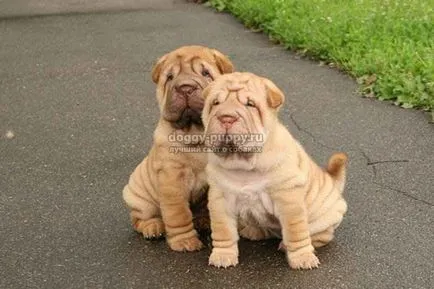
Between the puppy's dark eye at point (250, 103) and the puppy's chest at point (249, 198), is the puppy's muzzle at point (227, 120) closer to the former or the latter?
the puppy's dark eye at point (250, 103)

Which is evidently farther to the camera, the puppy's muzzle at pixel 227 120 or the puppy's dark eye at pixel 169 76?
the puppy's dark eye at pixel 169 76

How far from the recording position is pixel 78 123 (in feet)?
22.8

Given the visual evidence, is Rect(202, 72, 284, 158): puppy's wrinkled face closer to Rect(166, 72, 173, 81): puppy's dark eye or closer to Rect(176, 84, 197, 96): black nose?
Rect(176, 84, 197, 96): black nose

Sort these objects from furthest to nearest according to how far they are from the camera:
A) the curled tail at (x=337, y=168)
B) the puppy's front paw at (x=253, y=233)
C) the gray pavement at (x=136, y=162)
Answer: the puppy's front paw at (x=253, y=233), the curled tail at (x=337, y=168), the gray pavement at (x=136, y=162)

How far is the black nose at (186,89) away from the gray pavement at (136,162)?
897 millimetres

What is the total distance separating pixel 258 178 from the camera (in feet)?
12.7

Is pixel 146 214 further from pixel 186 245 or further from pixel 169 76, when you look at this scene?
pixel 169 76

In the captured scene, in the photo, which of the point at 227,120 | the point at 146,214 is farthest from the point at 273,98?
the point at 146,214

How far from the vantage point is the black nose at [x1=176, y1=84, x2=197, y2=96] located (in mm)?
4027

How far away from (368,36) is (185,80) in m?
4.38

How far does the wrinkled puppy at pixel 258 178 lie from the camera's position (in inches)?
146

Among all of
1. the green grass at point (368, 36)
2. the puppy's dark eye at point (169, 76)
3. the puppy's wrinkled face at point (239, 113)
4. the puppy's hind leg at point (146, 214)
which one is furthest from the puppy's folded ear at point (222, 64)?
the green grass at point (368, 36)

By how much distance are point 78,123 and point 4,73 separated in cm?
220

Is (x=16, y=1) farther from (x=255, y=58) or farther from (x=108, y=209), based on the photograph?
(x=108, y=209)
